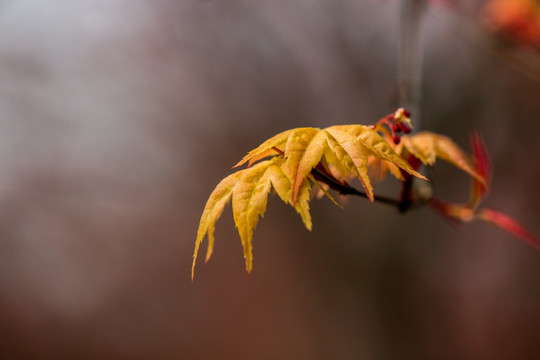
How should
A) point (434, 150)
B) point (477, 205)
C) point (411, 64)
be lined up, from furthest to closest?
point (411, 64)
point (477, 205)
point (434, 150)

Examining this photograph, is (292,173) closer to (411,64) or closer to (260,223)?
(411,64)

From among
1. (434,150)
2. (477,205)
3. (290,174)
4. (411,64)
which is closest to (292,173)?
(290,174)

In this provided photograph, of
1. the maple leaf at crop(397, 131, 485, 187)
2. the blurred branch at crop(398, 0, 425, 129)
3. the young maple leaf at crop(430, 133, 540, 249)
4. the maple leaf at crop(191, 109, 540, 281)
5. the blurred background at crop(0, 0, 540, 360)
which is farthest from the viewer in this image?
the blurred background at crop(0, 0, 540, 360)

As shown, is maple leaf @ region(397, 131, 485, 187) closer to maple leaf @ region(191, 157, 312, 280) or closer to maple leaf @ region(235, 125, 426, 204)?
maple leaf @ region(235, 125, 426, 204)

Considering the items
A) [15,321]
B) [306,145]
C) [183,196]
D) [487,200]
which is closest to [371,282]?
[487,200]

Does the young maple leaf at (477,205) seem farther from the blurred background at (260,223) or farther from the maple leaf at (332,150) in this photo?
the blurred background at (260,223)

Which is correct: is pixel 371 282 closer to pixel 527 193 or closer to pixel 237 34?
pixel 527 193

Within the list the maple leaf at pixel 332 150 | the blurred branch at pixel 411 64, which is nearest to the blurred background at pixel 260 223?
the blurred branch at pixel 411 64

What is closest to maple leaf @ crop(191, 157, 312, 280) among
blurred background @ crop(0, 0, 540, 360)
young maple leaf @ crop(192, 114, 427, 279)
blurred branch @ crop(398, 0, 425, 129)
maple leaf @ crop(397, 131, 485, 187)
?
young maple leaf @ crop(192, 114, 427, 279)
